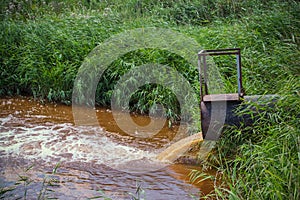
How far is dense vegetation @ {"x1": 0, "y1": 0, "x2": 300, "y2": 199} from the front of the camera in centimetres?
354

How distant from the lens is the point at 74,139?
209 inches

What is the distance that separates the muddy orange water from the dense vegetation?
39cm

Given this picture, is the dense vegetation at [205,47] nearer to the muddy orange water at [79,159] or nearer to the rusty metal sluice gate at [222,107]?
the rusty metal sluice gate at [222,107]

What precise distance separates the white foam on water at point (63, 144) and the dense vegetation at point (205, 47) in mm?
866

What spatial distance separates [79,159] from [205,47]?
2699 millimetres

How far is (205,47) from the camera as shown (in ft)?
21.0

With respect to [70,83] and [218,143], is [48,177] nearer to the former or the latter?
[218,143]

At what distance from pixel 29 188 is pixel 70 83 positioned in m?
2.87

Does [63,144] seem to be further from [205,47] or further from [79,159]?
[205,47]

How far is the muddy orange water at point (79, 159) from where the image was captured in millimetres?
3924

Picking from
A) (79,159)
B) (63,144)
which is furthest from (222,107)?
(63,144)

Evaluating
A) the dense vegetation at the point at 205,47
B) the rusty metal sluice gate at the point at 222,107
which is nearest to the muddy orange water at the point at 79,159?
the dense vegetation at the point at 205,47

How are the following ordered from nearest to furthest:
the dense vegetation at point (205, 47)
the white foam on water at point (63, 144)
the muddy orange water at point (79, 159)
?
1. the dense vegetation at point (205, 47)
2. the muddy orange water at point (79, 159)
3. the white foam on water at point (63, 144)

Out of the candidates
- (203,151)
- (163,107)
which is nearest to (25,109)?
(163,107)
